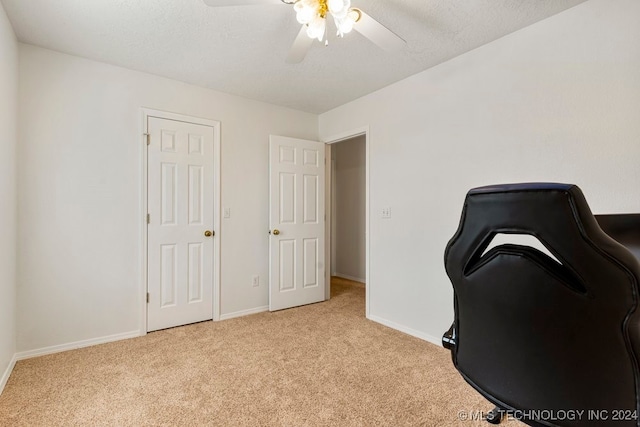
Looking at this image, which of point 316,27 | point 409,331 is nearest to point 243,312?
point 409,331

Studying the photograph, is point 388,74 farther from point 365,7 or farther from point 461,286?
point 461,286

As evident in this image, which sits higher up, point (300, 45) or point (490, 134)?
point (300, 45)

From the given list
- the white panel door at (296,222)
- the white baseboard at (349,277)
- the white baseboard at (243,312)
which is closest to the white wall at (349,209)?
the white baseboard at (349,277)

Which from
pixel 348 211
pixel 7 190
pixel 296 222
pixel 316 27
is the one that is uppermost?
pixel 316 27

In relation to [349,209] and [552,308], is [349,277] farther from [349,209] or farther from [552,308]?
[552,308]

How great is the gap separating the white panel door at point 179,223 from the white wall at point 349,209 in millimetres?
2630

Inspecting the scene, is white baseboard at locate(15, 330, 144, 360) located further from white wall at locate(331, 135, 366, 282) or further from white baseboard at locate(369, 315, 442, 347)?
white wall at locate(331, 135, 366, 282)

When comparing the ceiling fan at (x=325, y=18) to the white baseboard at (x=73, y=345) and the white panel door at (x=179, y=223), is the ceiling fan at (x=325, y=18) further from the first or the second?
the white baseboard at (x=73, y=345)

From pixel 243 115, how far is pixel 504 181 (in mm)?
2638

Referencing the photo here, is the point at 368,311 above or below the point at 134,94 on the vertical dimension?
below

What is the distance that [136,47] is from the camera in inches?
91.3

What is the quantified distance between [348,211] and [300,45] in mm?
3640

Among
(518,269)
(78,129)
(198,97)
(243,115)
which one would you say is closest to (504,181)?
(518,269)

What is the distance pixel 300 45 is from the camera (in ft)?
5.90
